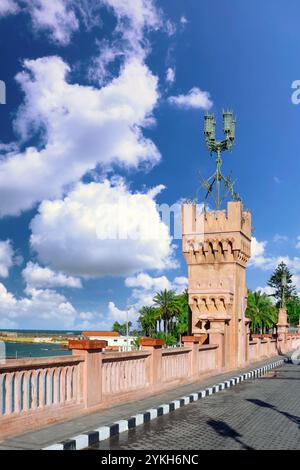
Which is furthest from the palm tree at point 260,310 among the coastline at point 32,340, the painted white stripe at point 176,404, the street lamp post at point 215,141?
the coastline at point 32,340

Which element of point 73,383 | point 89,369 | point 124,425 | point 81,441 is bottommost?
point 124,425

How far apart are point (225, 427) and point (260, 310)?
69.2 meters

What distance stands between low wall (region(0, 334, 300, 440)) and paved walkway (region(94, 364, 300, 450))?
45.1 inches

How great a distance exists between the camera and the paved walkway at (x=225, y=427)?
7.68m

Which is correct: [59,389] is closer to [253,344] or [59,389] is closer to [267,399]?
[267,399]

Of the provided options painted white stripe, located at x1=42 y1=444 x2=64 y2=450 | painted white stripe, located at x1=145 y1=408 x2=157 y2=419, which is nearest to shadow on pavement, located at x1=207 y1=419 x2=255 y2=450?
painted white stripe, located at x1=145 y1=408 x2=157 y2=419

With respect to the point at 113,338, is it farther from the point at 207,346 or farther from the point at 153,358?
the point at 153,358

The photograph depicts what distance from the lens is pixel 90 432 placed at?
7895mm

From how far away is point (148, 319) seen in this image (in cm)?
8381

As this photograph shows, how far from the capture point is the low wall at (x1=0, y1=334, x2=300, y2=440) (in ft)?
24.9

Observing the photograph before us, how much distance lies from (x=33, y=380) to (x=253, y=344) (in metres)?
21.7

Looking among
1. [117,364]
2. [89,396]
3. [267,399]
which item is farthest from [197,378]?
[89,396]

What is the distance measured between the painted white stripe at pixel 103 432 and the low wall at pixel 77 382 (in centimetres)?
90

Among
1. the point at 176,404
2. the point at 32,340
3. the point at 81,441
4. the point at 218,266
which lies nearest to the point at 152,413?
the point at 176,404
